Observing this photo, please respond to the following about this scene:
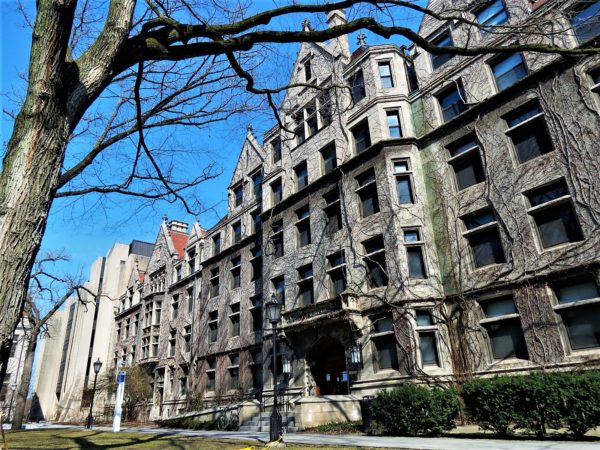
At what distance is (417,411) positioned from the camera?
12.0 m

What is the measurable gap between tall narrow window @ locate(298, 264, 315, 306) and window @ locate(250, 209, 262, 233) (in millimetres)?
7534

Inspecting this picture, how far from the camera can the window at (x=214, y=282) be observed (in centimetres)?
3309

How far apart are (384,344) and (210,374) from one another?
57.9 feet

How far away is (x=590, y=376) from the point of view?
30.4 ft

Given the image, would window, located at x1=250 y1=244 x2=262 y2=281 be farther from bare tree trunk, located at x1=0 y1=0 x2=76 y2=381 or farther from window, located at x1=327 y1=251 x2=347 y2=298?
bare tree trunk, located at x1=0 y1=0 x2=76 y2=381

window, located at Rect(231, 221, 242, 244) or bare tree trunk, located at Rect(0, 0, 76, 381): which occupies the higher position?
window, located at Rect(231, 221, 242, 244)

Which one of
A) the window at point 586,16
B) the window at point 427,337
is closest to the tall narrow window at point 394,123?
the window at point 586,16

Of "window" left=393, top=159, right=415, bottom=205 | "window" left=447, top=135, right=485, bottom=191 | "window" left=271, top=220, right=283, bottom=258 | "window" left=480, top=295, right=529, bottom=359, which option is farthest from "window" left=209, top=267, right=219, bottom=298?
"window" left=480, top=295, right=529, bottom=359

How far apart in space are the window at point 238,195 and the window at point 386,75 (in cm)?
1528

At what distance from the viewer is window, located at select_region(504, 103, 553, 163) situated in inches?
621

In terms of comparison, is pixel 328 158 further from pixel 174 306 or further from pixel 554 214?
pixel 174 306

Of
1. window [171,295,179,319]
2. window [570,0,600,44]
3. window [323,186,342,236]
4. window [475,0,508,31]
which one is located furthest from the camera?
window [171,295,179,319]

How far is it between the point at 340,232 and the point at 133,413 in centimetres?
2863

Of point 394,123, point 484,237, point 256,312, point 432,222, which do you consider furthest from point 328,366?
point 394,123
